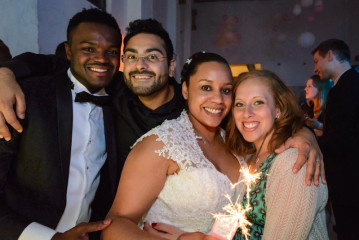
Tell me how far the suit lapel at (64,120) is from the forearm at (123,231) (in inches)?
14.9

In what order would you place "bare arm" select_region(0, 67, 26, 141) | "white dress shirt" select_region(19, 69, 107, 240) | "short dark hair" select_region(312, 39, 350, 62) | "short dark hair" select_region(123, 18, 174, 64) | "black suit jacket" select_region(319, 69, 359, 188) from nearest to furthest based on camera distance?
"bare arm" select_region(0, 67, 26, 141), "white dress shirt" select_region(19, 69, 107, 240), "short dark hair" select_region(123, 18, 174, 64), "black suit jacket" select_region(319, 69, 359, 188), "short dark hair" select_region(312, 39, 350, 62)

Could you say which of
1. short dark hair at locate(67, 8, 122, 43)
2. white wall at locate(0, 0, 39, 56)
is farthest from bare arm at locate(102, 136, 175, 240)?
white wall at locate(0, 0, 39, 56)

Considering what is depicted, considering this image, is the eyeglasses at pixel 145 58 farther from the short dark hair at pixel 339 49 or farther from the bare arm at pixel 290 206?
the short dark hair at pixel 339 49

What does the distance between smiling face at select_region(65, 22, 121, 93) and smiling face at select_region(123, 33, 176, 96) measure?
162 millimetres

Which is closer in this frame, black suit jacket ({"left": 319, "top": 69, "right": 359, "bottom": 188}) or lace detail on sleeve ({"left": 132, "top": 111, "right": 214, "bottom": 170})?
lace detail on sleeve ({"left": 132, "top": 111, "right": 214, "bottom": 170})

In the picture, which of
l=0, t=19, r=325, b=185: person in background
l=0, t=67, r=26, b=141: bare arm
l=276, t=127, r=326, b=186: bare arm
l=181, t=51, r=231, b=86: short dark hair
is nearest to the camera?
l=0, t=67, r=26, b=141: bare arm

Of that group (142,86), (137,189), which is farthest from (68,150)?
(142,86)

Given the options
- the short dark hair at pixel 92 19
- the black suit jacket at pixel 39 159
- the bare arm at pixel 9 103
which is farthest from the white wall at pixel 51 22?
the bare arm at pixel 9 103

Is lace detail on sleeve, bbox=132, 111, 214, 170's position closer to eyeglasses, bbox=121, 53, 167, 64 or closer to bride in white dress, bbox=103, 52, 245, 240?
bride in white dress, bbox=103, 52, 245, 240

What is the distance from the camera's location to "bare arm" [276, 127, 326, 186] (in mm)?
1556

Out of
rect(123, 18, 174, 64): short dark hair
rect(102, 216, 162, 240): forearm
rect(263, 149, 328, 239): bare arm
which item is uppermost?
rect(123, 18, 174, 64): short dark hair

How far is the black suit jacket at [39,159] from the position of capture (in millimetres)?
1638

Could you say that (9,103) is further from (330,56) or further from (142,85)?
(330,56)

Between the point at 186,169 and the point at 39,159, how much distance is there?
29.7 inches
